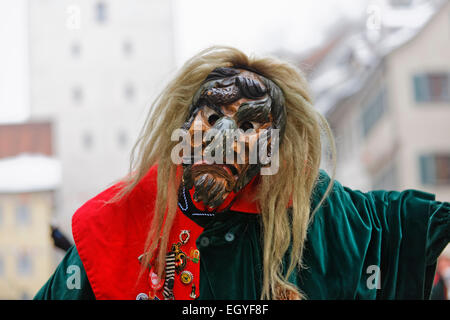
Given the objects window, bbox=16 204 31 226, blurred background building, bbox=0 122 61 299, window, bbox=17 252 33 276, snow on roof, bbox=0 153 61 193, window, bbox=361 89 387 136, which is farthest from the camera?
window, bbox=361 89 387 136

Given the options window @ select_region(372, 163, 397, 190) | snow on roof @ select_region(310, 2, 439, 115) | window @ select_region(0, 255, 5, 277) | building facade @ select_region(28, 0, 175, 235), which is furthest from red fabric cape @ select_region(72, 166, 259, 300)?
building facade @ select_region(28, 0, 175, 235)

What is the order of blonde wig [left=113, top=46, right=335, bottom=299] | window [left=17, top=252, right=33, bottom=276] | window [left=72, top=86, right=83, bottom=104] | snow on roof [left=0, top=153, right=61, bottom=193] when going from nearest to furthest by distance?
1. blonde wig [left=113, top=46, right=335, bottom=299]
2. snow on roof [left=0, top=153, right=61, bottom=193]
3. window [left=17, top=252, right=33, bottom=276]
4. window [left=72, top=86, right=83, bottom=104]

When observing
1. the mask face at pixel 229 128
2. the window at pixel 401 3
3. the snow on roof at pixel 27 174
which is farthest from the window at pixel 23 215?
the window at pixel 401 3

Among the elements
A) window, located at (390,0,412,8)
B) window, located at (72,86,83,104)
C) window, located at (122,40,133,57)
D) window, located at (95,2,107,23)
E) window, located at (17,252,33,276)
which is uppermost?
window, located at (95,2,107,23)

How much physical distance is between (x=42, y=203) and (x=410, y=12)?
913cm

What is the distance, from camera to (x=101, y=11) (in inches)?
861

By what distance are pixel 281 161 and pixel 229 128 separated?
29cm

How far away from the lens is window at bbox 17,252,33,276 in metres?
10.5

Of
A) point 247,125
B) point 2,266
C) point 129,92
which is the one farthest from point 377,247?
point 129,92

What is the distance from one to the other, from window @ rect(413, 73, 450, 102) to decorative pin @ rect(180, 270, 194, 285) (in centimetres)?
1286

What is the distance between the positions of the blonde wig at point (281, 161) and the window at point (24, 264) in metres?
8.76

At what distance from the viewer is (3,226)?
39.1 ft

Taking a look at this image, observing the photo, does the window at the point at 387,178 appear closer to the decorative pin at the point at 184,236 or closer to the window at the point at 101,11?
the window at the point at 101,11

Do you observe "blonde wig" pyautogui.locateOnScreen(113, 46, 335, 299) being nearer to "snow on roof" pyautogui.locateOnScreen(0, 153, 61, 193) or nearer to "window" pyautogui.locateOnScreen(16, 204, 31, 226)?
"snow on roof" pyautogui.locateOnScreen(0, 153, 61, 193)
